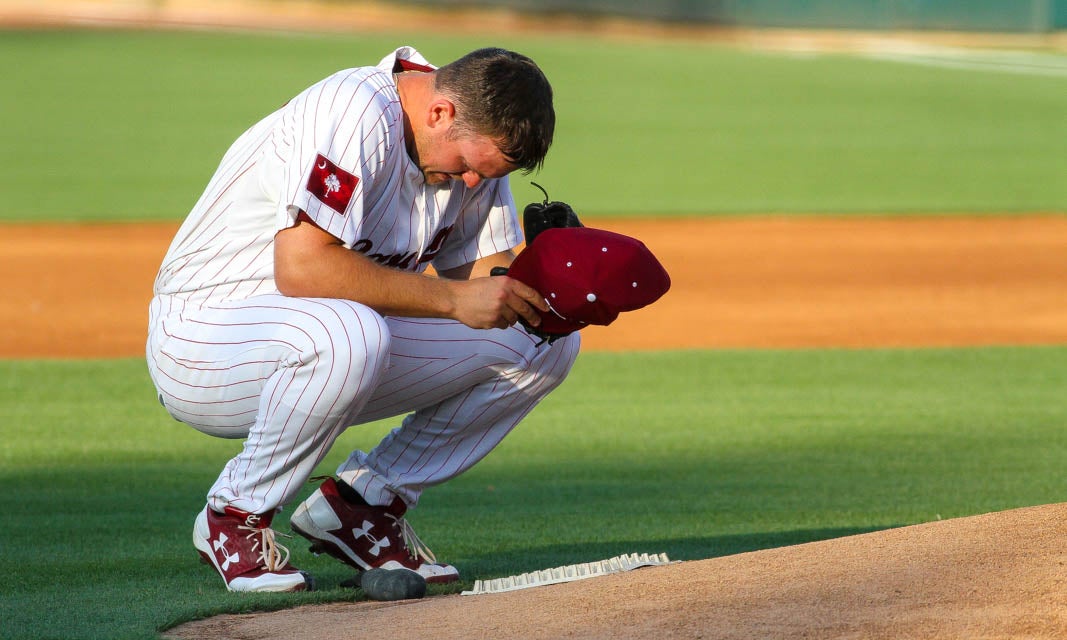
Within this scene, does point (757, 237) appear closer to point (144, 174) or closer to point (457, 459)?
point (144, 174)

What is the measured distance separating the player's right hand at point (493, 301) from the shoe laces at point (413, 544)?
2.22 ft

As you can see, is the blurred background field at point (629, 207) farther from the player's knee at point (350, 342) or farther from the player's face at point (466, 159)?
the player's face at point (466, 159)

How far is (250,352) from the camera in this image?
11.5ft

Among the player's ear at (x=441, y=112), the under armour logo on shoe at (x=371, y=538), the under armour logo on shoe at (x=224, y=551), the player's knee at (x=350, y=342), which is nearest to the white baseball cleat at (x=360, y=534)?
the under armour logo on shoe at (x=371, y=538)

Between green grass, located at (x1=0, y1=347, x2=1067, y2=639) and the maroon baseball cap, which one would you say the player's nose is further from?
green grass, located at (x1=0, y1=347, x2=1067, y2=639)

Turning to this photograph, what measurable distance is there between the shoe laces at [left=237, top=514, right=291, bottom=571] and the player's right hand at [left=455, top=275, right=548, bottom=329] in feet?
2.41

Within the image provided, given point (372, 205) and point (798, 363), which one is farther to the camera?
point (798, 363)

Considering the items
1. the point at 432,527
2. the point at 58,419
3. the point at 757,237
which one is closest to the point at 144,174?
the point at 757,237

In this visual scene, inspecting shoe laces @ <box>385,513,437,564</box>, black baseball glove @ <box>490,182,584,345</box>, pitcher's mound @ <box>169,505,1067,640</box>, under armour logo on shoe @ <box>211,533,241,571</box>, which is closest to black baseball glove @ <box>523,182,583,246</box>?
black baseball glove @ <box>490,182,584,345</box>

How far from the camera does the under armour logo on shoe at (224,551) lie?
3502 millimetres

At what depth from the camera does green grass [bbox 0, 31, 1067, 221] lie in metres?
14.7

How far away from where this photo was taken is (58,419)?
5.95 meters

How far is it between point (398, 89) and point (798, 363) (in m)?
4.20

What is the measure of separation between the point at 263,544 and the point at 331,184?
93 cm
